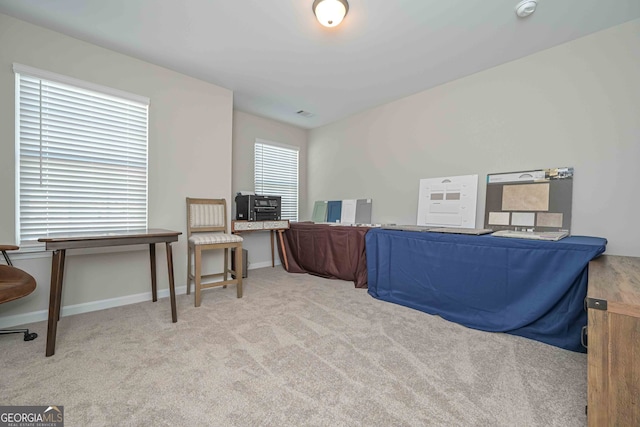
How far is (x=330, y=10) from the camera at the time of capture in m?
1.81

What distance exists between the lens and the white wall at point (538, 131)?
2041 mm

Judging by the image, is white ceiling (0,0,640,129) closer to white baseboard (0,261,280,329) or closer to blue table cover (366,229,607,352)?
blue table cover (366,229,607,352)

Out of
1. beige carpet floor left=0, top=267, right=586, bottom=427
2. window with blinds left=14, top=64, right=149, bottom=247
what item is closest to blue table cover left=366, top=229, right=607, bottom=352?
beige carpet floor left=0, top=267, right=586, bottom=427

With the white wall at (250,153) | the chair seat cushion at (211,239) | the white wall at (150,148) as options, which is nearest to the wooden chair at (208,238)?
the chair seat cushion at (211,239)

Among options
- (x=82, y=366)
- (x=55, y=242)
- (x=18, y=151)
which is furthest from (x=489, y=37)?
(x=18, y=151)

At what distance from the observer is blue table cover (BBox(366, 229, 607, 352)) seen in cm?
175

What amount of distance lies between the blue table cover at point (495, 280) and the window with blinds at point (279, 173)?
7.36ft

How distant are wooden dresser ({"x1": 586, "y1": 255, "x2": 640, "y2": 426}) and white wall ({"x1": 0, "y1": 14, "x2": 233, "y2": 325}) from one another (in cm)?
326

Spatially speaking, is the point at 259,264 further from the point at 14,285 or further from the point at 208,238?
the point at 14,285

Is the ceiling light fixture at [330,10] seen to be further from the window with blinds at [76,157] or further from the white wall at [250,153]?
the white wall at [250,153]

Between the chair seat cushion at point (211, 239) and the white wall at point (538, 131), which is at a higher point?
the white wall at point (538, 131)

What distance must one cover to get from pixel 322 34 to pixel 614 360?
266 centimetres

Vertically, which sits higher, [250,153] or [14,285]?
[250,153]

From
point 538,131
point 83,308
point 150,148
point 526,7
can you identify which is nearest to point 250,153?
point 150,148
